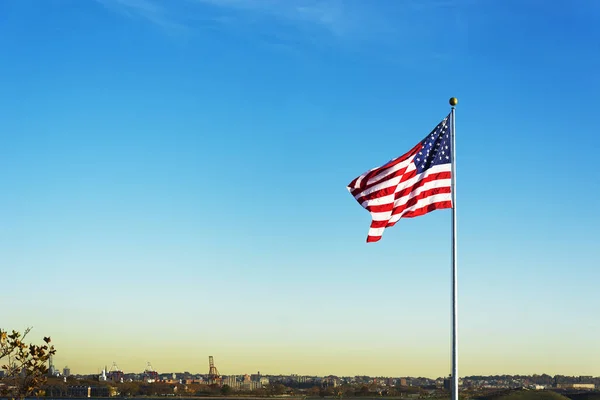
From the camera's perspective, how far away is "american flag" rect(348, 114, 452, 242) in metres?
34.2

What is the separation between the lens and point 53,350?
28047mm

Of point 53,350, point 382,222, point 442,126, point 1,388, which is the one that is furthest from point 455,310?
point 1,388

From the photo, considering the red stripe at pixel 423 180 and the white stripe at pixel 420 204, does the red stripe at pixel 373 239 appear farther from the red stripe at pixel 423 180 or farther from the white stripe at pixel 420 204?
the red stripe at pixel 423 180

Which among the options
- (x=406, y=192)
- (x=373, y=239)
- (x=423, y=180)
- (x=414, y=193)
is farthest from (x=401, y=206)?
(x=373, y=239)

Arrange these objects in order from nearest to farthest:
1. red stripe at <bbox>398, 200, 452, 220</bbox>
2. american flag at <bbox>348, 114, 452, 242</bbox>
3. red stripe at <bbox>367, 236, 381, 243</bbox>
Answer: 1. red stripe at <bbox>398, 200, 452, 220</bbox>
2. american flag at <bbox>348, 114, 452, 242</bbox>
3. red stripe at <bbox>367, 236, 381, 243</bbox>

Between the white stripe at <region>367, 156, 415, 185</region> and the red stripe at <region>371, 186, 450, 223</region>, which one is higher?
the white stripe at <region>367, 156, 415, 185</region>

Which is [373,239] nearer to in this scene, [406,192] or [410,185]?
[406,192]

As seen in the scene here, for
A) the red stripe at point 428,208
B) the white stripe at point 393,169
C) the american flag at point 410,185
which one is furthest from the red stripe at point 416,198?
the white stripe at point 393,169

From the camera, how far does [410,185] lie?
34312 mm

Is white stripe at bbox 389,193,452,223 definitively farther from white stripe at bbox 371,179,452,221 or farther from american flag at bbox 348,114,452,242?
white stripe at bbox 371,179,452,221

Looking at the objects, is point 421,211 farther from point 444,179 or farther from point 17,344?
point 17,344

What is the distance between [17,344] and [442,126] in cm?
1766

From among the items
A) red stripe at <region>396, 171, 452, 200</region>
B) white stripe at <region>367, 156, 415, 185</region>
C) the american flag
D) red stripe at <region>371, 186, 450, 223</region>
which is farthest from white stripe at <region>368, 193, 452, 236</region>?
white stripe at <region>367, 156, 415, 185</region>

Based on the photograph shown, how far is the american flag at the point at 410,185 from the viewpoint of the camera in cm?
3422
